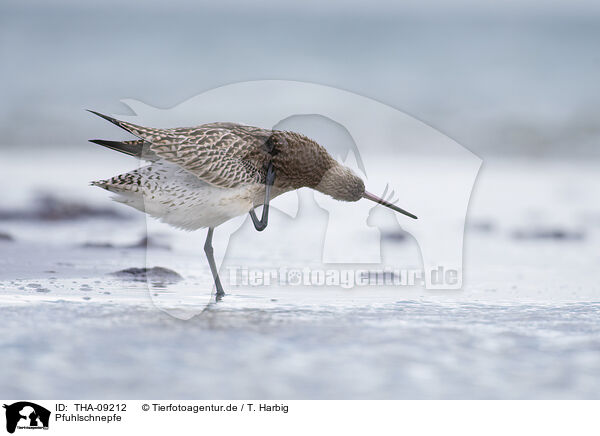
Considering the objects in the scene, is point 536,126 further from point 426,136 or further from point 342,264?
point 342,264

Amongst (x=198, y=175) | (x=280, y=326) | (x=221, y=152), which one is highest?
(x=221, y=152)

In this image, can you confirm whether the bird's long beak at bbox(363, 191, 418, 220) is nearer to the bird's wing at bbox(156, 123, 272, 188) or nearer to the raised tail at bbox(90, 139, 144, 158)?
the bird's wing at bbox(156, 123, 272, 188)

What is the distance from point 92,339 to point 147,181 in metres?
1.66

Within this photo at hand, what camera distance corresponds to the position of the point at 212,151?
225 inches

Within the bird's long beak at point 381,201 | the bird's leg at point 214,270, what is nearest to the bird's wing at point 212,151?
the bird's leg at point 214,270

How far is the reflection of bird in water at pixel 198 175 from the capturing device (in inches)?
222

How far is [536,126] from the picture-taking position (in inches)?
530

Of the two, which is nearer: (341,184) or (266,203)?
(266,203)
